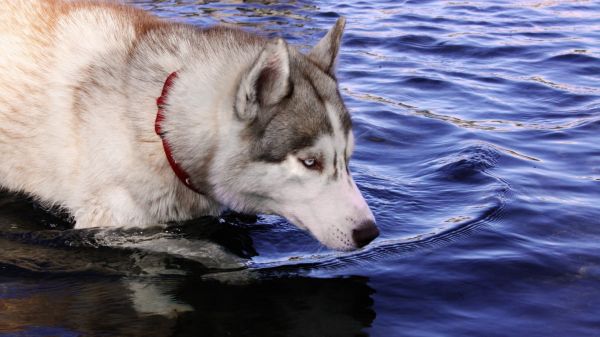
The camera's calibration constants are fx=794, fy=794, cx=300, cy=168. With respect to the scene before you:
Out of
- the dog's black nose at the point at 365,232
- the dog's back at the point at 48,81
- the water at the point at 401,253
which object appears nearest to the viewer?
the water at the point at 401,253

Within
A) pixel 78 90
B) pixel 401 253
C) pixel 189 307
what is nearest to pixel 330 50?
pixel 401 253

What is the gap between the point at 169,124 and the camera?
458cm

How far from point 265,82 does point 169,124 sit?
2.08ft

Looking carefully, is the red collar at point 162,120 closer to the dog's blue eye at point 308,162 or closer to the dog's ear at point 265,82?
the dog's ear at point 265,82

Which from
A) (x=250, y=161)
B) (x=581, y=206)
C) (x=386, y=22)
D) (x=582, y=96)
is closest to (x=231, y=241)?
(x=250, y=161)

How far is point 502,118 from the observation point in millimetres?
8164

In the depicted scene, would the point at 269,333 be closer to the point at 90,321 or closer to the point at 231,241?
the point at 90,321

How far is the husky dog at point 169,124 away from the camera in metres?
4.46

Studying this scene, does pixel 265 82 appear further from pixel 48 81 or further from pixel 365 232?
pixel 48 81

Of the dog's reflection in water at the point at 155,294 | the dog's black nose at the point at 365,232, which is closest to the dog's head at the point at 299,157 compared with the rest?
the dog's black nose at the point at 365,232

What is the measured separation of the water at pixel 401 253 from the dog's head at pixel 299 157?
0.45 meters

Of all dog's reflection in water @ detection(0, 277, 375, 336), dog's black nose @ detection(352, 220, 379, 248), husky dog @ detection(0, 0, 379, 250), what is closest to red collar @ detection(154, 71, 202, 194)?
husky dog @ detection(0, 0, 379, 250)

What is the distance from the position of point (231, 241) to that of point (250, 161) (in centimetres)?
118

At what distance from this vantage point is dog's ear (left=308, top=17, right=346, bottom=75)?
502cm
